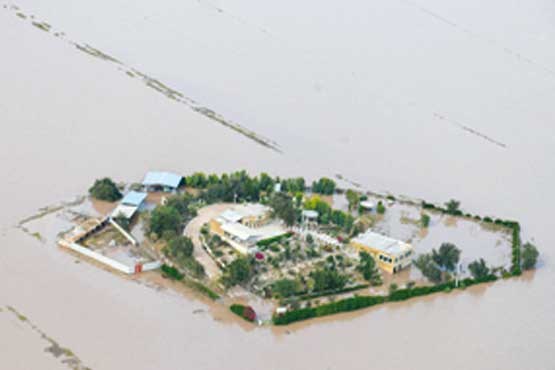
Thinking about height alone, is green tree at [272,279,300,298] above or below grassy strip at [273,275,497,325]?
above

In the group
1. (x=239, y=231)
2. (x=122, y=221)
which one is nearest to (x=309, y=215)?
(x=239, y=231)

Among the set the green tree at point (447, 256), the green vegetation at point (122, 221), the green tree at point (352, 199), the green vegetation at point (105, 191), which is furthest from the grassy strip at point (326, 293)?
the green vegetation at point (105, 191)

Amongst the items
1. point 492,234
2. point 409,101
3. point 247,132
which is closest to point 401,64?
point 409,101

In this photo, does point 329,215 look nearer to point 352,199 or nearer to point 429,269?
point 352,199

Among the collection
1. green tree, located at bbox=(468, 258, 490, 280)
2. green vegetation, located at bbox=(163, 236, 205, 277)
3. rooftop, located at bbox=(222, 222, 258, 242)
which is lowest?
green tree, located at bbox=(468, 258, 490, 280)

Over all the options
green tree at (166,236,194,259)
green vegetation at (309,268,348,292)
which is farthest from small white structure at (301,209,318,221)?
green tree at (166,236,194,259)

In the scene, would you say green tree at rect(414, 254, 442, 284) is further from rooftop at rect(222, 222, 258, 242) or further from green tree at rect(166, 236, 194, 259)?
green tree at rect(166, 236, 194, 259)
